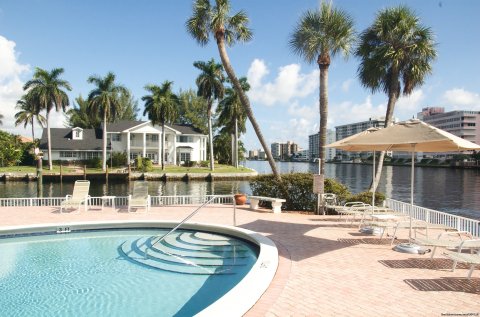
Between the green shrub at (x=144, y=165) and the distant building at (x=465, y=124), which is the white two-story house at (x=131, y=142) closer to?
the green shrub at (x=144, y=165)

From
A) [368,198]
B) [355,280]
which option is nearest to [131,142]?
[368,198]

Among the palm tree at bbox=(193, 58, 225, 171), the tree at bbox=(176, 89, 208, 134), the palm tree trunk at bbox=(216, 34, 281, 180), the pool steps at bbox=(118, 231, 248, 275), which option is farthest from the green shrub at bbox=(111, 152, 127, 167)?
the pool steps at bbox=(118, 231, 248, 275)

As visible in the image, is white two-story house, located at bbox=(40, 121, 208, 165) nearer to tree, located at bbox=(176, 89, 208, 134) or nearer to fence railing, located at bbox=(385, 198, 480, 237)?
tree, located at bbox=(176, 89, 208, 134)

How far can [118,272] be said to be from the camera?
818cm

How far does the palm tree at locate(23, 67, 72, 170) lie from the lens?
52.0 metres

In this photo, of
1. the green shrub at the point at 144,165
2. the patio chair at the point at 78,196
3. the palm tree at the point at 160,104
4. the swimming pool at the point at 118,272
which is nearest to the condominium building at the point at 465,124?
the palm tree at the point at 160,104

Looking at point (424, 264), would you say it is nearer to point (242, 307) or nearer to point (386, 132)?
point (386, 132)

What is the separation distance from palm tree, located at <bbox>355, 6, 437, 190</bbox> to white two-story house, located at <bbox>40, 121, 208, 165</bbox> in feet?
156

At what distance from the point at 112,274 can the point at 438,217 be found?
420 inches

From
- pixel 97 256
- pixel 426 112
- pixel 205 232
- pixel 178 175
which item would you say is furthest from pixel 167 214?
pixel 426 112

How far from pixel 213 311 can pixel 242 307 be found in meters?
0.51

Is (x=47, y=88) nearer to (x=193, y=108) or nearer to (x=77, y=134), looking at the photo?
(x=77, y=134)

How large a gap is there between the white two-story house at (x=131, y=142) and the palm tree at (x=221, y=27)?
44.6 metres

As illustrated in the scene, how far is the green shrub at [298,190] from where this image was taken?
16297mm
